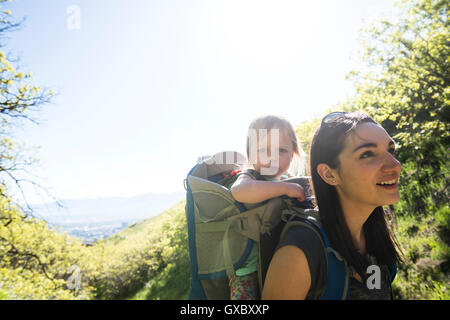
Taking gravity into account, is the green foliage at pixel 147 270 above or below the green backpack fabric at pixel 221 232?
below

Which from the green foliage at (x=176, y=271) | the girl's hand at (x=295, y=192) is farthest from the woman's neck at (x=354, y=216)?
the green foliage at (x=176, y=271)

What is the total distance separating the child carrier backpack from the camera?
153cm

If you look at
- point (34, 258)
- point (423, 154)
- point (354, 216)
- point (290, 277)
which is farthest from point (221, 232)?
point (34, 258)

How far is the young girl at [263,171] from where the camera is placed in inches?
65.0

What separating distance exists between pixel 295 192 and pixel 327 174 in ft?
0.84

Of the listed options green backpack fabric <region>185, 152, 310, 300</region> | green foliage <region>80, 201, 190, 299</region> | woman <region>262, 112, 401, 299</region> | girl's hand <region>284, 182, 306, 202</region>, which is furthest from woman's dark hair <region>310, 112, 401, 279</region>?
green foliage <region>80, 201, 190, 299</region>

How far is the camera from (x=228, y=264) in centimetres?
159

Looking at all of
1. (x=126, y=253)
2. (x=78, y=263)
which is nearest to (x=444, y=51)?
(x=126, y=253)

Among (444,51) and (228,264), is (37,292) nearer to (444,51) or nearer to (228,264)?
(228,264)

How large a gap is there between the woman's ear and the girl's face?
436 mm

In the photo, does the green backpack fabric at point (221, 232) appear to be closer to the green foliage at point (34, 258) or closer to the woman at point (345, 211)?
the woman at point (345, 211)
